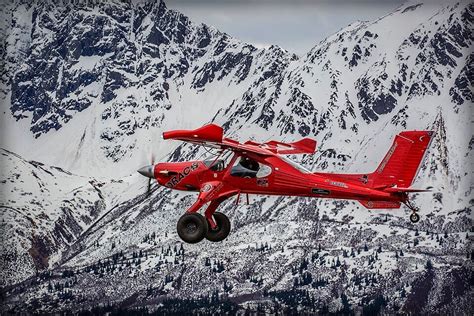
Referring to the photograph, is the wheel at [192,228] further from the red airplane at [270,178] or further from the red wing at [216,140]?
the red wing at [216,140]

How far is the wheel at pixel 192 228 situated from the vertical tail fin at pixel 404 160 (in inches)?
492

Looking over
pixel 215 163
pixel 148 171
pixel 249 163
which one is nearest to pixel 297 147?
pixel 249 163

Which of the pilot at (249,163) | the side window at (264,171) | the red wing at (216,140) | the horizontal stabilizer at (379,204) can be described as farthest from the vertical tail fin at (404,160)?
the pilot at (249,163)

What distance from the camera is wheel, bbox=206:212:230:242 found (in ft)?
230

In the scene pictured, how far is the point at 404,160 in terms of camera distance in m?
69.0

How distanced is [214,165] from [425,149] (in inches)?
589

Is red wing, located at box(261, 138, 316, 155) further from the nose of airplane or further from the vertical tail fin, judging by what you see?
the nose of airplane

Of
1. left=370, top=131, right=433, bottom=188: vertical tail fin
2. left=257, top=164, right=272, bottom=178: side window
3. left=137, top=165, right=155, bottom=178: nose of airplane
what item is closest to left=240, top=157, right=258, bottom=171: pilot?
left=257, top=164, right=272, bottom=178: side window

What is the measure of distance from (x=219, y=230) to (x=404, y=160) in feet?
46.3

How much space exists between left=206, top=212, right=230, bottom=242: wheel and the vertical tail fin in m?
11.1

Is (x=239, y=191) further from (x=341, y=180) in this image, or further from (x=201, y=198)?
(x=341, y=180)

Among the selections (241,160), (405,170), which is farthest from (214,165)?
(405,170)

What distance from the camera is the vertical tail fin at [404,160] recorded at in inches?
2704

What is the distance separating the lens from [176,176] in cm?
7081
